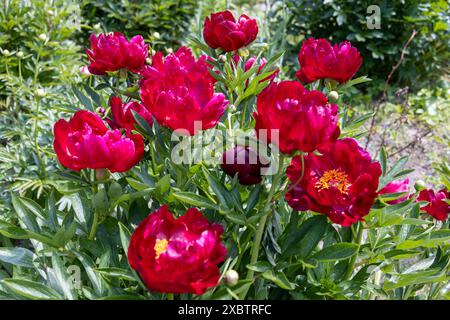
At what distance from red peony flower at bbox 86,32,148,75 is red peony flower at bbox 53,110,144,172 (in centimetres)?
19

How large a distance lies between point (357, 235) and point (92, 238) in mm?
436

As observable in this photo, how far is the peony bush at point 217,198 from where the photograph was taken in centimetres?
70

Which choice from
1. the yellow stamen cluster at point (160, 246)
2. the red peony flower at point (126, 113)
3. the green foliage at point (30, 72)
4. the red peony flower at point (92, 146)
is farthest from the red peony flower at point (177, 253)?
the green foliage at point (30, 72)

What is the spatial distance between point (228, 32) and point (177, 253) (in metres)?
0.49

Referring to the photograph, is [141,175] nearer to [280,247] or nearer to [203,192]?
[203,192]

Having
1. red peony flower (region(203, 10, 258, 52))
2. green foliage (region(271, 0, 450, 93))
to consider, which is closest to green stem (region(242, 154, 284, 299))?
red peony flower (region(203, 10, 258, 52))

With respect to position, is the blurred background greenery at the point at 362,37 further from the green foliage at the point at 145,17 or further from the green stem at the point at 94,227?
the green stem at the point at 94,227

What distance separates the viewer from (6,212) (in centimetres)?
156

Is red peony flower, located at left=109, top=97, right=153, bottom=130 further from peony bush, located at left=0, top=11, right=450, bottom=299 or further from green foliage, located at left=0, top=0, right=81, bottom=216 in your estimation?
green foliage, located at left=0, top=0, right=81, bottom=216

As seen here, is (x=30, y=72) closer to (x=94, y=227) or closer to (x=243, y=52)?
(x=243, y=52)

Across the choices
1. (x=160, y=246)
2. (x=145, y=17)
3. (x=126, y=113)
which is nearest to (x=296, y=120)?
(x=160, y=246)

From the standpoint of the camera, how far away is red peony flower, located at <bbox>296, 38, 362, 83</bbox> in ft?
3.19

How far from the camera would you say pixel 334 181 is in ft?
2.57
